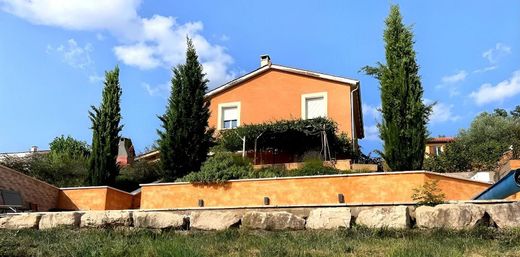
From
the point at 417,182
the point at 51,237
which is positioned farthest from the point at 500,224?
the point at 51,237

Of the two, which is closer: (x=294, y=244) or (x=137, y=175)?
(x=294, y=244)

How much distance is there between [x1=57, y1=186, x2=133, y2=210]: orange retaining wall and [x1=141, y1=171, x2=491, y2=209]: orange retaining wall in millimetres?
1330

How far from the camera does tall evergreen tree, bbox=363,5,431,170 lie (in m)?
13.8

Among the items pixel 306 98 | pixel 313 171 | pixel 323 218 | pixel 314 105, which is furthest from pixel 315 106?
pixel 323 218

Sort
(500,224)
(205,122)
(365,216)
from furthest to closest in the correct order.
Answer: (205,122)
(365,216)
(500,224)

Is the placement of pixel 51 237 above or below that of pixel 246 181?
below

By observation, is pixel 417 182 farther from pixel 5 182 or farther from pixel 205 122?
pixel 5 182

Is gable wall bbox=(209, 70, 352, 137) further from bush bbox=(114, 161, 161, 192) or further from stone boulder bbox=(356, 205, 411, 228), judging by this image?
stone boulder bbox=(356, 205, 411, 228)

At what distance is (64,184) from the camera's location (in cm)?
1778

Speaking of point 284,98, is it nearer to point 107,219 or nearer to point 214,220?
point 107,219

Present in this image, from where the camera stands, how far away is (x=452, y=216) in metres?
6.81

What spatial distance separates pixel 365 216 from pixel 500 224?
182 cm

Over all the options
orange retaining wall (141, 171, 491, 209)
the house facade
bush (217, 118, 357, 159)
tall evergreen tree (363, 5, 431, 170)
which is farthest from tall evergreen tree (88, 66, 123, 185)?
tall evergreen tree (363, 5, 431, 170)

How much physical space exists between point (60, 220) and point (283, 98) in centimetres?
1791
